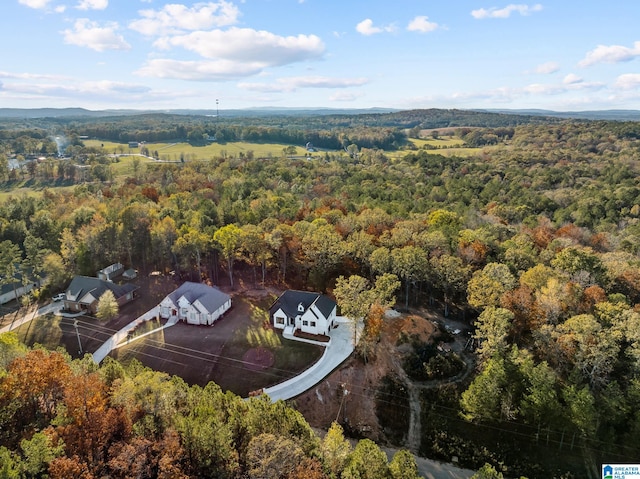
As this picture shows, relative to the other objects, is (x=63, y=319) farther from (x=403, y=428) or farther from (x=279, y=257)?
(x=403, y=428)

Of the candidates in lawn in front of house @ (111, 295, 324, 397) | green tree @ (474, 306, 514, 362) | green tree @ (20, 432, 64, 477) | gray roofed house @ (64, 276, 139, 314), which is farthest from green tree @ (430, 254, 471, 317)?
gray roofed house @ (64, 276, 139, 314)

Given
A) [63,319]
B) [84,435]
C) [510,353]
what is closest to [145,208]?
[63,319]

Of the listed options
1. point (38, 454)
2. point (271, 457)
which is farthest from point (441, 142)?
point (38, 454)

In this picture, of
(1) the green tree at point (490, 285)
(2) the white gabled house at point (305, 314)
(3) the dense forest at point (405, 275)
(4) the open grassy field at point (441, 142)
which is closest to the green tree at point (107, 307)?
(3) the dense forest at point (405, 275)

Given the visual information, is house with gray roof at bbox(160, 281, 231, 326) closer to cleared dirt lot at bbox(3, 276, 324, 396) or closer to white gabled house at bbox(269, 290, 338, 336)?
cleared dirt lot at bbox(3, 276, 324, 396)

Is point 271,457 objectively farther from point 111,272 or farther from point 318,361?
point 111,272
